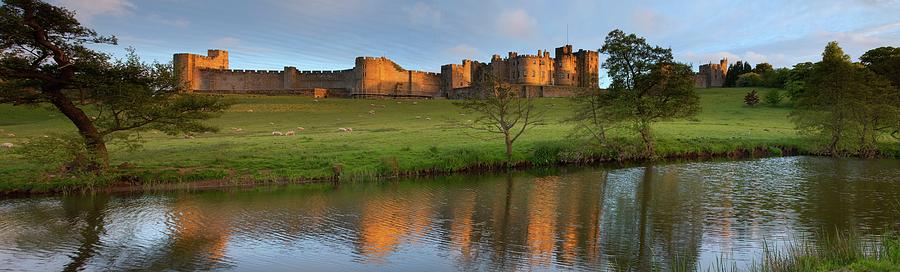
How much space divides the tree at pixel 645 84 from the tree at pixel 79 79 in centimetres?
1968

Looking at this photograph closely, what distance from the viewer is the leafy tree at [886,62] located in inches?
1586

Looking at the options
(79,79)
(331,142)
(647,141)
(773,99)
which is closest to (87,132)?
(79,79)

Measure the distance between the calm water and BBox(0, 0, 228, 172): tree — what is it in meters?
2.85

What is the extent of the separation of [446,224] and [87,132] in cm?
1263

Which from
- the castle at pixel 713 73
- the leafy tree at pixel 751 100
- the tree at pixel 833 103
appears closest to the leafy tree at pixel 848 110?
the tree at pixel 833 103

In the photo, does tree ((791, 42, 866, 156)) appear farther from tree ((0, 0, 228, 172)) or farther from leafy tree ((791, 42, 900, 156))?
tree ((0, 0, 228, 172))

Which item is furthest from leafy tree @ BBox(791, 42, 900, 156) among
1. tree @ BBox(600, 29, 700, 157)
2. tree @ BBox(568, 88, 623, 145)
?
tree @ BBox(568, 88, 623, 145)

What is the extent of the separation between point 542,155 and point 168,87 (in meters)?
15.2

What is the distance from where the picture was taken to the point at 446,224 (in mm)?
13664

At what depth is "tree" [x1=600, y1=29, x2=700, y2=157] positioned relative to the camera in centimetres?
2831

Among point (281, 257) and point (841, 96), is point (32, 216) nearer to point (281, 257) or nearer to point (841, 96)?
point (281, 257)

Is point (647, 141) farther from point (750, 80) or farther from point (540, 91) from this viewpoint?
point (750, 80)

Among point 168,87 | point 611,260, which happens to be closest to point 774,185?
point 611,260

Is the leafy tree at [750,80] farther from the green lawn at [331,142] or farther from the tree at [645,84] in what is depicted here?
the tree at [645,84]
